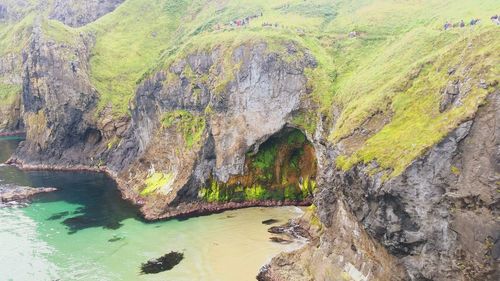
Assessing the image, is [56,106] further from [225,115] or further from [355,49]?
[355,49]

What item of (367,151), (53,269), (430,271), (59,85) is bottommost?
(53,269)

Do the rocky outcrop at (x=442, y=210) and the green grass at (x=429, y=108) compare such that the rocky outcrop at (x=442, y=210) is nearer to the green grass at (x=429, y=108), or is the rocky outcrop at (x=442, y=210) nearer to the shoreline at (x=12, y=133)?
the green grass at (x=429, y=108)

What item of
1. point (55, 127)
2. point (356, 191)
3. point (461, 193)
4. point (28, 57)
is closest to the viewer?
point (461, 193)

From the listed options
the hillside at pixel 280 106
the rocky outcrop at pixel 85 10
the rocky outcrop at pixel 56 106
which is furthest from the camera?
the rocky outcrop at pixel 85 10

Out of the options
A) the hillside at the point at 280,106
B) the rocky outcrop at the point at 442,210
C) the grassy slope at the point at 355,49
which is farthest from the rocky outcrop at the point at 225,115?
the rocky outcrop at the point at 442,210

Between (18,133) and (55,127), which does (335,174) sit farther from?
(18,133)

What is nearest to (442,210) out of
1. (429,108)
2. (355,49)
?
(429,108)

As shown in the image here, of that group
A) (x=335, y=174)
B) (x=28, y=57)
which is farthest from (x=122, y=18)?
(x=335, y=174)
